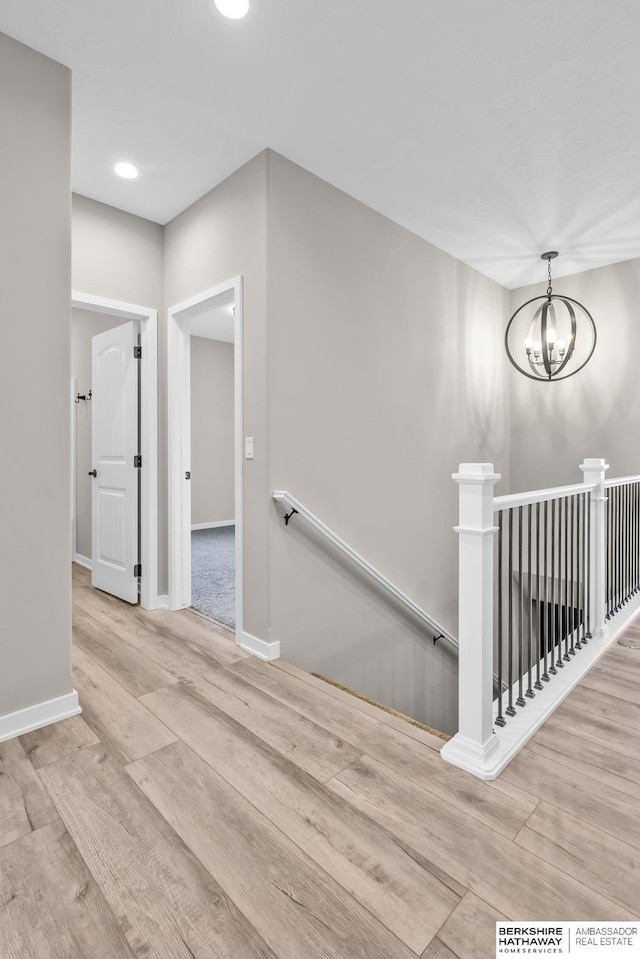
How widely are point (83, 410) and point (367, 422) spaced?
2.91 m

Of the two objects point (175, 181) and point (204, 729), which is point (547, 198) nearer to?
point (175, 181)

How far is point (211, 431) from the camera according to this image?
7.35 m

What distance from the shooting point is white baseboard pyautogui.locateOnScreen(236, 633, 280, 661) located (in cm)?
264

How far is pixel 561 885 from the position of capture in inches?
49.3

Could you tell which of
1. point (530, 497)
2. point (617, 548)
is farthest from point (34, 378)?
point (617, 548)

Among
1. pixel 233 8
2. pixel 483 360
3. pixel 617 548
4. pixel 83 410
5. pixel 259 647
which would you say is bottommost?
pixel 259 647

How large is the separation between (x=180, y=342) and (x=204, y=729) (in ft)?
8.05

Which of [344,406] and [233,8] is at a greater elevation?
[233,8]

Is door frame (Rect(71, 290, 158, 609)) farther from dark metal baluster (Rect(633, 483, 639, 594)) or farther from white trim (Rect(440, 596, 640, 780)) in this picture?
dark metal baluster (Rect(633, 483, 639, 594))

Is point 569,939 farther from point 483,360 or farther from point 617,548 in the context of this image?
point 483,360

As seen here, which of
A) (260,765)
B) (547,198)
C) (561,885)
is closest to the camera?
(561,885)

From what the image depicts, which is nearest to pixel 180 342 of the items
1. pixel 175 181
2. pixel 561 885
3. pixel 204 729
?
pixel 175 181

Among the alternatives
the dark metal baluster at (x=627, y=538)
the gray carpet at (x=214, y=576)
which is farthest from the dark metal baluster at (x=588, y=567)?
the gray carpet at (x=214, y=576)

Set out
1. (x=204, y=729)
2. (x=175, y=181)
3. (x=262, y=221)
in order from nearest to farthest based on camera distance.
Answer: (x=204, y=729) → (x=262, y=221) → (x=175, y=181)
